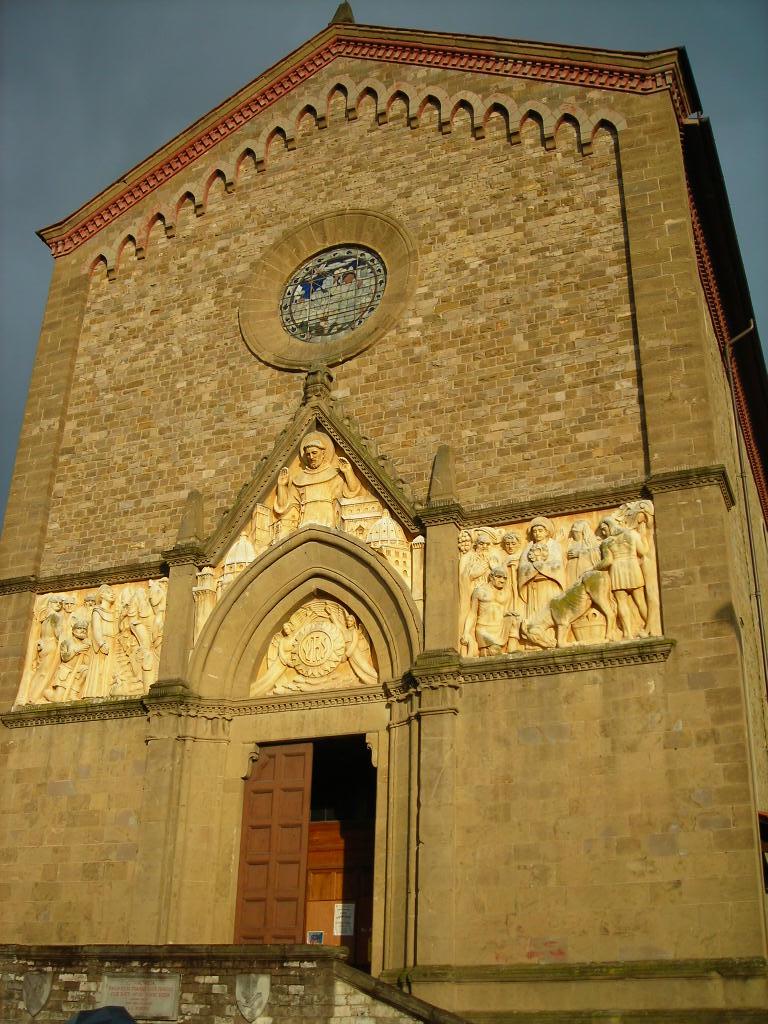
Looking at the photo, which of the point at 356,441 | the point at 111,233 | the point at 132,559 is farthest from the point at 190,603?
the point at 111,233

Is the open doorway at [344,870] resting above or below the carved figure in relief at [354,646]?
below

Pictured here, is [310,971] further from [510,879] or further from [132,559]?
[132,559]

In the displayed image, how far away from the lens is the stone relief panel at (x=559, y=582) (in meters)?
15.7

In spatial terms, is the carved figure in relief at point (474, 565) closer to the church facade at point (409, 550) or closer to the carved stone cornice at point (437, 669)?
the church facade at point (409, 550)

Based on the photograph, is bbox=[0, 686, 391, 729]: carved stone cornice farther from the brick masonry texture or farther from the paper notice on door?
the paper notice on door

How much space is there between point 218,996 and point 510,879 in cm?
391

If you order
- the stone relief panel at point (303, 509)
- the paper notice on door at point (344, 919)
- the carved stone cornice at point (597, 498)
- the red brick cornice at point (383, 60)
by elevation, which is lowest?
the paper notice on door at point (344, 919)

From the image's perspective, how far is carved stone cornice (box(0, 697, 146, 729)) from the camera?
60.7ft

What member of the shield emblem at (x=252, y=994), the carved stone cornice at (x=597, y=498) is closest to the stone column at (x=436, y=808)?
the carved stone cornice at (x=597, y=498)

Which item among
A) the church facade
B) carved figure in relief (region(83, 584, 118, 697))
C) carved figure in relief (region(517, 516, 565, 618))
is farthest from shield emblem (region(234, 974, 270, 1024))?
carved figure in relief (region(83, 584, 118, 697))

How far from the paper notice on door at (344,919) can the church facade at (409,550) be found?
0.16 ft

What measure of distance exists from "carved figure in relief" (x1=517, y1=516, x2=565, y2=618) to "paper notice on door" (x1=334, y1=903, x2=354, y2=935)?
528 centimetres

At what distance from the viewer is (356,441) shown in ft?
61.1

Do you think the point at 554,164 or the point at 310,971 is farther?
the point at 554,164
